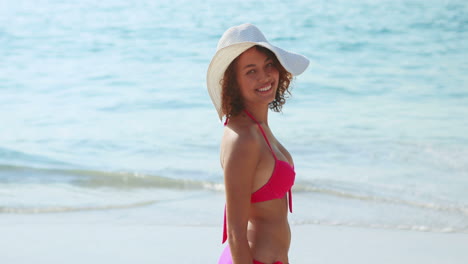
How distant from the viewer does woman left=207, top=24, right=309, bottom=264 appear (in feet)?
8.08

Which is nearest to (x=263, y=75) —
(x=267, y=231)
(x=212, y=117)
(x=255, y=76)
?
(x=255, y=76)

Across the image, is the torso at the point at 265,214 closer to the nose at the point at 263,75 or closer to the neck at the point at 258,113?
the neck at the point at 258,113

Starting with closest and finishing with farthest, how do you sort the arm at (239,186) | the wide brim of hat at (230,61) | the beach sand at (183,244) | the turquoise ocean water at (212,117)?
1. the arm at (239,186)
2. the wide brim of hat at (230,61)
3. the beach sand at (183,244)
4. the turquoise ocean water at (212,117)

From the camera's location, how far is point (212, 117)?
10445mm

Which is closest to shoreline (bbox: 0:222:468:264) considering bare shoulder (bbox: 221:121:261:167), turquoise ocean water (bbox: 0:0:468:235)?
turquoise ocean water (bbox: 0:0:468:235)

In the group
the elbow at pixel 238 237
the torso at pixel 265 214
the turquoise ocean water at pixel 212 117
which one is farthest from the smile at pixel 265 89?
the turquoise ocean water at pixel 212 117

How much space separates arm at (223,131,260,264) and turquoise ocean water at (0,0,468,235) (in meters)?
3.25

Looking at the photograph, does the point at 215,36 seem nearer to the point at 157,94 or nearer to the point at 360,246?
the point at 157,94

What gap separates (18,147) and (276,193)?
7020 mm

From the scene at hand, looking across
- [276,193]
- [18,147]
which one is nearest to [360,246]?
[276,193]

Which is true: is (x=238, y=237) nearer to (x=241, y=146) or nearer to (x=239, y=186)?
(x=239, y=186)

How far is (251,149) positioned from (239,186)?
0.13m

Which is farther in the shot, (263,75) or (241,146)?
(263,75)

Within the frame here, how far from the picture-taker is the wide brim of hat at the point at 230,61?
2547 mm
